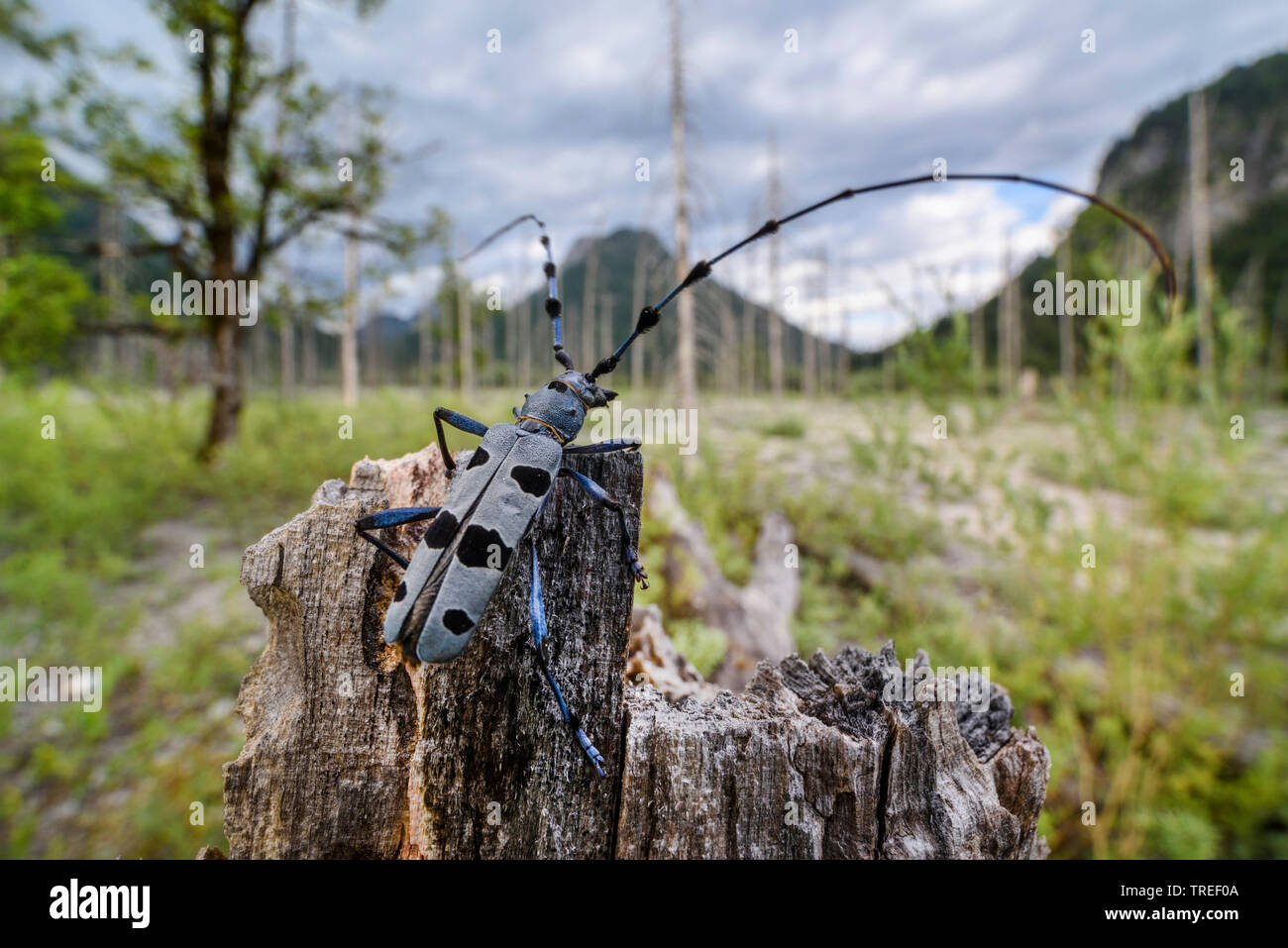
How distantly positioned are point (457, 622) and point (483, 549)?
0.21 metres

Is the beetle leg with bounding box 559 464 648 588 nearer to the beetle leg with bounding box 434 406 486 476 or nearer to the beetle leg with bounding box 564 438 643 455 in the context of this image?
the beetle leg with bounding box 564 438 643 455

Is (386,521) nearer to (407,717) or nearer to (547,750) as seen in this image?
(407,717)

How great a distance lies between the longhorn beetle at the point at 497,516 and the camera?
137 cm

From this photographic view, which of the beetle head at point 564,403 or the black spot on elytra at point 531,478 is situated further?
the beetle head at point 564,403

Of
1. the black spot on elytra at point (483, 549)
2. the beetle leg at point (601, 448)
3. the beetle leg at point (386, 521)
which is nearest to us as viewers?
the black spot on elytra at point (483, 549)

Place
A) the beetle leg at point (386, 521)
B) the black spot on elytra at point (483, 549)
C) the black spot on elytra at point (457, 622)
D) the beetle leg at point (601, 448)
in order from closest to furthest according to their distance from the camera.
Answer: the black spot on elytra at point (457, 622)
the black spot on elytra at point (483, 549)
the beetle leg at point (386, 521)
the beetle leg at point (601, 448)

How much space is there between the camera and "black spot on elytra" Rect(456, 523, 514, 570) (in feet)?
4.76

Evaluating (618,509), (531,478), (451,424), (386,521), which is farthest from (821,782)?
(451,424)

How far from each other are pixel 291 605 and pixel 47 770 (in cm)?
548

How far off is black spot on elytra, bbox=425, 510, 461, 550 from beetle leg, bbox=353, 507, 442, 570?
0.28 ft

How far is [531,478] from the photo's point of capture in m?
1.67

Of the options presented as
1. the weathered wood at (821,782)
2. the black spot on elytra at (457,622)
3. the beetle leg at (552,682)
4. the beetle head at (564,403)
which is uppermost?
the beetle head at (564,403)

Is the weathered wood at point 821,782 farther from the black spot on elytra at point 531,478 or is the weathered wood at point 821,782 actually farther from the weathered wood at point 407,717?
the black spot on elytra at point 531,478

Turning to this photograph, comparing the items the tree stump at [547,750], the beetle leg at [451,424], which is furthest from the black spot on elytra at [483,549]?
the beetle leg at [451,424]
